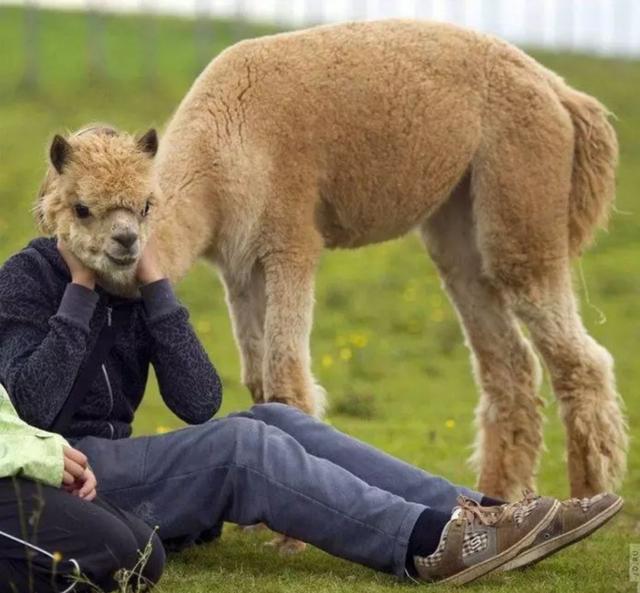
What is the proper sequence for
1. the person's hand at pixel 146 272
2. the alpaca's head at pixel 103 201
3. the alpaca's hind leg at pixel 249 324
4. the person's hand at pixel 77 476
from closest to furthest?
the person's hand at pixel 77 476, the alpaca's head at pixel 103 201, the person's hand at pixel 146 272, the alpaca's hind leg at pixel 249 324

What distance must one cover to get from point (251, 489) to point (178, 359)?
0.48 meters

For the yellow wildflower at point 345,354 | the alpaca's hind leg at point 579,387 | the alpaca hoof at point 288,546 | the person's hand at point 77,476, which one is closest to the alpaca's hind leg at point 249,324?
the alpaca hoof at point 288,546

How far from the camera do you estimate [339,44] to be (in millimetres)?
6543

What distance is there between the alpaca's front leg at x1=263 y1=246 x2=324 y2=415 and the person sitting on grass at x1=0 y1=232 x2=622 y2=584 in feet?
3.94

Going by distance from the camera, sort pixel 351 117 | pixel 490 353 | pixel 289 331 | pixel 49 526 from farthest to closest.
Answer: pixel 490 353 → pixel 351 117 → pixel 289 331 → pixel 49 526

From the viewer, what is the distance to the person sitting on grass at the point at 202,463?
14.4ft

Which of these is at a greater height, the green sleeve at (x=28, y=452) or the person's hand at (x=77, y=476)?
the green sleeve at (x=28, y=452)

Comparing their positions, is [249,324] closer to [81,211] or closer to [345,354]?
[81,211]

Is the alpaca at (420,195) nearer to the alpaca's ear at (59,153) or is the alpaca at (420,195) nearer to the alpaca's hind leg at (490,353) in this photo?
the alpaca's hind leg at (490,353)

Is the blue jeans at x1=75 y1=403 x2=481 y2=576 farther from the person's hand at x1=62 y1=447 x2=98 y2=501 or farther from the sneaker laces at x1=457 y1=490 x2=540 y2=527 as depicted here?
the person's hand at x1=62 y1=447 x2=98 y2=501

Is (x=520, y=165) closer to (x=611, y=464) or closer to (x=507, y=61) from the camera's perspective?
(x=507, y=61)

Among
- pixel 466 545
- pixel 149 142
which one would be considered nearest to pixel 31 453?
pixel 149 142

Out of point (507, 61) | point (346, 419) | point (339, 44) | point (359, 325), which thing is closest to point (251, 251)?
point (339, 44)

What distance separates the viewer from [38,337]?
14.4 ft
